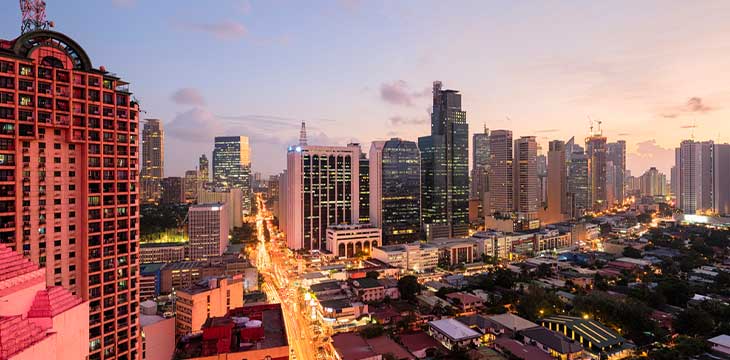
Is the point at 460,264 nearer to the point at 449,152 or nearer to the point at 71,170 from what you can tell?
the point at 449,152

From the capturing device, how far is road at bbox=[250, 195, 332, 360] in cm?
1902

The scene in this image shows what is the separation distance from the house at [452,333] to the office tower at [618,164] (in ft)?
292

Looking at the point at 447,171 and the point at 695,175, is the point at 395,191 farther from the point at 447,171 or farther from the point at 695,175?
the point at 695,175

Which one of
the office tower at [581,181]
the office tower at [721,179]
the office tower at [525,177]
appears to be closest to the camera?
the office tower at [525,177]

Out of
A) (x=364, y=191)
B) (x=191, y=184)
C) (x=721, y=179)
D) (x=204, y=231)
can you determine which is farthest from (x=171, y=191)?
(x=721, y=179)

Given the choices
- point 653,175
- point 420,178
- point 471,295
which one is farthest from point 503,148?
point 653,175

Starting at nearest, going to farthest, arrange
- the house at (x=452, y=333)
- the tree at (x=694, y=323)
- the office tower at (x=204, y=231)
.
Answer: the house at (x=452, y=333) → the tree at (x=694, y=323) → the office tower at (x=204, y=231)

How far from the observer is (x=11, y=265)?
10.4ft

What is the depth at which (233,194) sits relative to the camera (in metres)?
59.5

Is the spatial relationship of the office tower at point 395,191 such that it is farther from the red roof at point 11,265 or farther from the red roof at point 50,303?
the red roof at point 11,265

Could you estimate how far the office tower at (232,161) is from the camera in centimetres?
9669

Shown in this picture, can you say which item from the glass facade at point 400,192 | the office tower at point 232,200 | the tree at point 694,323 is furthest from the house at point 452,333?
the office tower at point 232,200

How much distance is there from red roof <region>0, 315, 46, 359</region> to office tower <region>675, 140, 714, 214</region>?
84.9 metres

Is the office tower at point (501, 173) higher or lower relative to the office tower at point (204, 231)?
higher
